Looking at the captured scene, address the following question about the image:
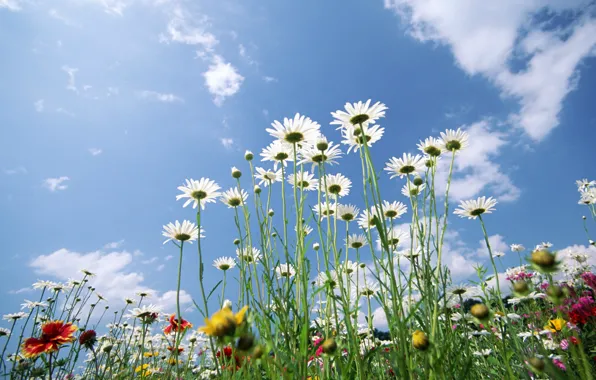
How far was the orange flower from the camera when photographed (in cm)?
194

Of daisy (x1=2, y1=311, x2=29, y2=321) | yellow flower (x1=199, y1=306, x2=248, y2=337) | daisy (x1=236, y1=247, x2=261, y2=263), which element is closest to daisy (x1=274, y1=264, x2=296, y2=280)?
daisy (x1=236, y1=247, x2=261, y2=263)

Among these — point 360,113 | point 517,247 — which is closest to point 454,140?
A: point 360,113

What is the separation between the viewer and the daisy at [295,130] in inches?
74.9

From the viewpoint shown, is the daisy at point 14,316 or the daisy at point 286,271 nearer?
the daisy at point 286,271

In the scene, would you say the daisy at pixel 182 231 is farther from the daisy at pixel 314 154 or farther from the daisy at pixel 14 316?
the daisy at pixel 14 316

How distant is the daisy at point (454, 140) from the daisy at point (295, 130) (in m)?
0.88

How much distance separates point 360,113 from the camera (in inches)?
73.0

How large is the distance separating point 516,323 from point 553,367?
4063 mm

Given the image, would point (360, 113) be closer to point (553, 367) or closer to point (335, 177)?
point (335, 177)

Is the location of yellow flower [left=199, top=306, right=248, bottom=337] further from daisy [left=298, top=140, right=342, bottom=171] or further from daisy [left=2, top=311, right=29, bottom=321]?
daisy [left=2, top=311, right=29, bottom=321]

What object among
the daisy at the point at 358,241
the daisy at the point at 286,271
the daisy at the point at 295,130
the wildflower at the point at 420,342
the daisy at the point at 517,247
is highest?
the daisy at the point at 517,247

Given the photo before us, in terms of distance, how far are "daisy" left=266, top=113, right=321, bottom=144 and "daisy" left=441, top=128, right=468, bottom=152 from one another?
A: 88cm

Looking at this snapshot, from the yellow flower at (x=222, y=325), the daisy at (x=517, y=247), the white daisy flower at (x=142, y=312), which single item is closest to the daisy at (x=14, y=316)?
the white daisy flower at (x=142, y=312)

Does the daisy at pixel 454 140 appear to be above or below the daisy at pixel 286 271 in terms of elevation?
above
